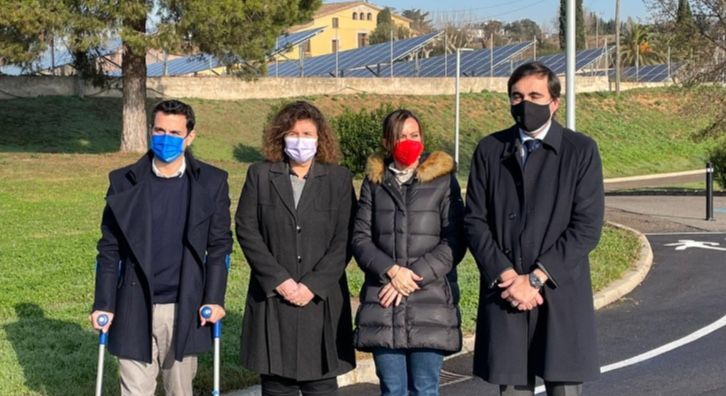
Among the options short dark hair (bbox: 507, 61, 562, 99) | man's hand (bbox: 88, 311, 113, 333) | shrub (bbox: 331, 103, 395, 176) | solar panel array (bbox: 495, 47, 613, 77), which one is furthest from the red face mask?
solar panel array (bbox: 495, 47, 613, 77)

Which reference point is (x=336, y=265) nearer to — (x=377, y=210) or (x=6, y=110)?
(x=377, y=210)

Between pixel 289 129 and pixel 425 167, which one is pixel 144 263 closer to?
pixel 289 129

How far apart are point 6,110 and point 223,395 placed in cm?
3245

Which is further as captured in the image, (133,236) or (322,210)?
(322,210)

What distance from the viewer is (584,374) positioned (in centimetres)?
489

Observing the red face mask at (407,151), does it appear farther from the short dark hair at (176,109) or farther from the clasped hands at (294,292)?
the short dark hair at (176,109)

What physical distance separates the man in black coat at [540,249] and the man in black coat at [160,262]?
4.82 ft

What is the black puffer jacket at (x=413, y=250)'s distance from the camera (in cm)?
534

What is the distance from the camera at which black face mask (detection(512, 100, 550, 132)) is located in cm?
492

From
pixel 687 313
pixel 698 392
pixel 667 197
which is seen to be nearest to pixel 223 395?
pixel 698 392

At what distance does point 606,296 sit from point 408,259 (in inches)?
237

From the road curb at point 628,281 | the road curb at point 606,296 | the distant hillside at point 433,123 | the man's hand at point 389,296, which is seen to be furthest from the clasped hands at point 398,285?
the distant hillside at point 433,123

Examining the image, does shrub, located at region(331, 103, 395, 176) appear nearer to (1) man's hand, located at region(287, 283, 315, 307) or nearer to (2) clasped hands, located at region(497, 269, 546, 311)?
(1) man's hand, located at region(287, 283, 315, 307)

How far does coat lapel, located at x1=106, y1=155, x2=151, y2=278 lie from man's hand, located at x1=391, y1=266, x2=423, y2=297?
129cm
